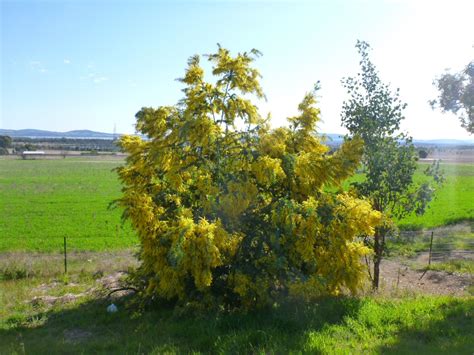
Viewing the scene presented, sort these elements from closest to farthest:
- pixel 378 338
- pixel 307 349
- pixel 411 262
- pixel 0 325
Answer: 1. pixel 307 349
2. pixel 378 338
3. pixel 0 325
4. pixel 411 262

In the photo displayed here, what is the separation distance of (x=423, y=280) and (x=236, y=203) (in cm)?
789

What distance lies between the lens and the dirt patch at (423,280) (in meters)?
11.2

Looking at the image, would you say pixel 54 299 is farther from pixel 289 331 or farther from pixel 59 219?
pixel 59 219

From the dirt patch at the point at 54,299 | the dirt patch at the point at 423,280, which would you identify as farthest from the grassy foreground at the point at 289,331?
the dirt patch at the point at 423,280

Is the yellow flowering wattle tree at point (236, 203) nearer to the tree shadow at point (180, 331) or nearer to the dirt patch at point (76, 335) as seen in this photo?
the tree shadow at point (180, 331)

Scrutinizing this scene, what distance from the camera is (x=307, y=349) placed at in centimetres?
556

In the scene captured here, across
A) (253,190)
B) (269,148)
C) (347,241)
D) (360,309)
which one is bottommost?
A: (360,309)

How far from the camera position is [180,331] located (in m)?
6.73

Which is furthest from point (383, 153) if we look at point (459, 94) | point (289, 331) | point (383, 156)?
point (459, 94)

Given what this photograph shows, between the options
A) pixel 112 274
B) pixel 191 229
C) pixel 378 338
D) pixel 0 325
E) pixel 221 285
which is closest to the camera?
pixel 378 338

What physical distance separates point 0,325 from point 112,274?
4.42 m

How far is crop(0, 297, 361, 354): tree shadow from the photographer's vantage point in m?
5.99

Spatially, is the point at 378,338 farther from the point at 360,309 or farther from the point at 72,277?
the point at 72,277

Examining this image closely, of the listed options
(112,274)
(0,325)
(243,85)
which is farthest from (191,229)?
(112,274)
